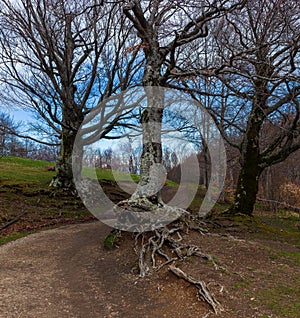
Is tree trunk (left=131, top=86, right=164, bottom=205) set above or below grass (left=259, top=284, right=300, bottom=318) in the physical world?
above

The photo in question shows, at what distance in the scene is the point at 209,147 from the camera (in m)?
14.1

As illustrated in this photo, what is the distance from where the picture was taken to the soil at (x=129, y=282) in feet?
11.6

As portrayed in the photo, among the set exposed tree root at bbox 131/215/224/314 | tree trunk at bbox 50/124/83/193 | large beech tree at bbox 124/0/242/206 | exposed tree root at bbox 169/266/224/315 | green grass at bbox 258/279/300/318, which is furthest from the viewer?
tree trunk at bbox 50/124/83/193

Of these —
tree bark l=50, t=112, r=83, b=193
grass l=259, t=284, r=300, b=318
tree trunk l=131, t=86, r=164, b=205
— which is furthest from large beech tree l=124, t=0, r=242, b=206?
tree bark l=50, t=112, r=83, b=193

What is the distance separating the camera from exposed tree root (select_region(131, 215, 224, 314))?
440 cm

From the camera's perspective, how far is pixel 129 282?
4516 millimetres

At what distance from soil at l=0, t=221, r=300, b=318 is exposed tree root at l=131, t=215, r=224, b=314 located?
114 millimetres

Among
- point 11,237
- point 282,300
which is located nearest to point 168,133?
point 11,237

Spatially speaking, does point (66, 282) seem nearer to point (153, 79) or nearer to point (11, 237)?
point (11, 237)

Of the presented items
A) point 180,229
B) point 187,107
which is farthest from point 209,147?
point 180,229

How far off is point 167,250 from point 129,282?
1038 mm

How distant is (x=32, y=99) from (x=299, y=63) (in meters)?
9.37

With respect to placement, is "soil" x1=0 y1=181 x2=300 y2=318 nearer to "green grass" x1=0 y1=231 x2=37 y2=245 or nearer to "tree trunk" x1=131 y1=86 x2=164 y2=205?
"green grass" x1=0 y1=231 x2=37 y2=245

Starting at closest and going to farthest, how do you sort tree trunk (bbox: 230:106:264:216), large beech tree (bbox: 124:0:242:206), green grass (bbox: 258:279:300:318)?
green grass (bbox: 258:279:300:318) → large beech tree (bbox: 124:0:242:206) → tree trunk (bbox: 230:106:264:216)
